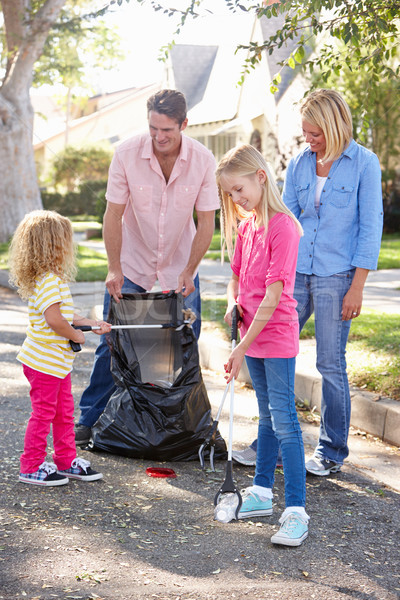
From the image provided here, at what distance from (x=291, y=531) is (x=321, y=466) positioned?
88cm

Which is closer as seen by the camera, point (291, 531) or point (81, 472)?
point (291, 531)

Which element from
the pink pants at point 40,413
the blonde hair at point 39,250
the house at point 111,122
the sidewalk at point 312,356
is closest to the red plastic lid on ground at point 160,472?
the pink pants at point 40,413

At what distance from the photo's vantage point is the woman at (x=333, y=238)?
364 centimetres

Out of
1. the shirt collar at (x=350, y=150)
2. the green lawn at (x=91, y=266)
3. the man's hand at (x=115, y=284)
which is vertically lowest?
the green lawn at (x=91, y=266)

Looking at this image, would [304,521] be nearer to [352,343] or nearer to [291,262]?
[291,262]

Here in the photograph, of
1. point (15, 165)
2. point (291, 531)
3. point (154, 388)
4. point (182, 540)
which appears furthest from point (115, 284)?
point (15, 165)

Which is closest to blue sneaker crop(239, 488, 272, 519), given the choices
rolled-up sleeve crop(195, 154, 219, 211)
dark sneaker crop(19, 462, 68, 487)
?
dark sneaker crop(19, 462, 68, 487)

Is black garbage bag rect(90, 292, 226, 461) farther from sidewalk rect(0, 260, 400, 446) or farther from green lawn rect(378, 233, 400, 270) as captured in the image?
green lawn rect(378, 233, 400, 270)

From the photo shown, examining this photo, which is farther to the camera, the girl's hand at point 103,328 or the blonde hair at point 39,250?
the girl's hand at point 103,328

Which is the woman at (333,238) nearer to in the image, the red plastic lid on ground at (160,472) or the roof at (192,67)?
the red plastic lid on ground at (160,472)

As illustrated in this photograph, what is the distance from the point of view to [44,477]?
354cm

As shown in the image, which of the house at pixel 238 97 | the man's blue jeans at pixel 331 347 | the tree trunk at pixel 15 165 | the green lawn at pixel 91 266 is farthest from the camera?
the house at pixel 238 97

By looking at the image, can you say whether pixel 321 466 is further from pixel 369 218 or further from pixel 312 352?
pixel 312 352

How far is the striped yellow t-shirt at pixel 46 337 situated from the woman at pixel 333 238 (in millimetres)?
1102
